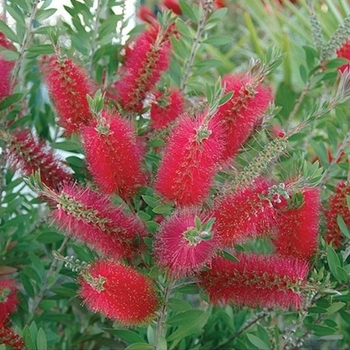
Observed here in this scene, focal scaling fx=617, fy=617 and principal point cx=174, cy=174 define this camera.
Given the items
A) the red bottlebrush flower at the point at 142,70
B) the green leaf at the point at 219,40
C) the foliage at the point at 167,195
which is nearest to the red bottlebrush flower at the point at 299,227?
the foliage at the point at 167,195

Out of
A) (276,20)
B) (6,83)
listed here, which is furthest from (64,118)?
(276,20)

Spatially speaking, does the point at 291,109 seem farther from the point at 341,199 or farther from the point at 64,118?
the point at 64,118

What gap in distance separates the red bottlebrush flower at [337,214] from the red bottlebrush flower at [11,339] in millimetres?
406

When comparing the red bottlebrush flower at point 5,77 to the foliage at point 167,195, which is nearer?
the foliage at point 167,195

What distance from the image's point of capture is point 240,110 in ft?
2.13

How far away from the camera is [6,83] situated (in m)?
0.77

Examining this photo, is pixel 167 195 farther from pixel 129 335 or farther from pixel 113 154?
pixel 129 335

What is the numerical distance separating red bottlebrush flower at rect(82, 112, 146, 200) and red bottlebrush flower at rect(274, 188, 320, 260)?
0.55ft

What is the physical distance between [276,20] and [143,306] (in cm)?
156

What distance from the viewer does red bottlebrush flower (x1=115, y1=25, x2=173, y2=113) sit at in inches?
30.5

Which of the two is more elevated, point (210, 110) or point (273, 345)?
point (210, 110)

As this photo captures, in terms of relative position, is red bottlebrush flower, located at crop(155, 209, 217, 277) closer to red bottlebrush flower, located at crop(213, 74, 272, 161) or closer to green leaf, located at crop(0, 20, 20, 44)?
red bottlebrush flower, located at crop(213, 74, 272, 161)

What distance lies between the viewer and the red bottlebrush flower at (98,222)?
60 cm

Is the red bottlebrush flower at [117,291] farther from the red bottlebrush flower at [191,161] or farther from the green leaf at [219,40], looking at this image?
the green leaf at [219,40]
